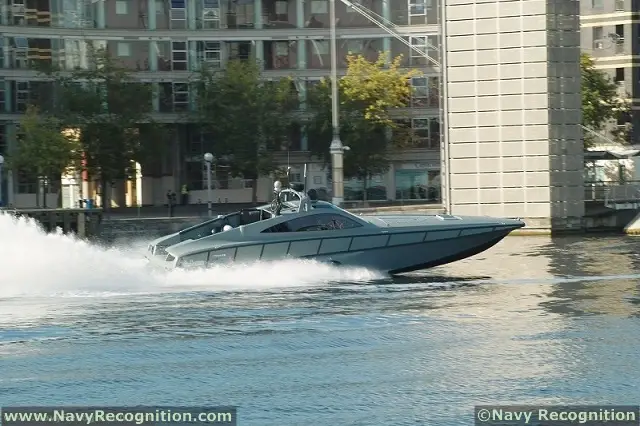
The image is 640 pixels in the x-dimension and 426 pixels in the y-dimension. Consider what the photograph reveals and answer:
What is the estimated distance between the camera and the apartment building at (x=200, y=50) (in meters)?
72.2

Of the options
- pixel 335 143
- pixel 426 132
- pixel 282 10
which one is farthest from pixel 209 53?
pixel 335 143

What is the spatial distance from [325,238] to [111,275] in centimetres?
442

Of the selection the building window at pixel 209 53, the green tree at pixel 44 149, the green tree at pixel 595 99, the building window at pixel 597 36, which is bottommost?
the green tree at pixel 44 149

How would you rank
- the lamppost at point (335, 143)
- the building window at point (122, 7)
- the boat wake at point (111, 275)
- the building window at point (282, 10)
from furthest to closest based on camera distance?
the building window at point (282, 10)
the building window at point (122, 7)
the lamppost at point (335, 143)
the boat wake at point (111, 275)

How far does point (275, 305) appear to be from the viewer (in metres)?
22.8

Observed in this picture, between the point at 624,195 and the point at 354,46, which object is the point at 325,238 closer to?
the point at 624,195

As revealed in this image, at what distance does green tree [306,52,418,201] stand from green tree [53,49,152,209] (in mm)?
9569

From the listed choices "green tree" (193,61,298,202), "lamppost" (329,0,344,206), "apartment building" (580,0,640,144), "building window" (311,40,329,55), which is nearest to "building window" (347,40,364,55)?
"building window" (311,40,329,55)

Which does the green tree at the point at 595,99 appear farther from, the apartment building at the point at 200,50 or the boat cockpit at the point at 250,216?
the boat cockpit at the point at 250,216

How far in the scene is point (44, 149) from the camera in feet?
214

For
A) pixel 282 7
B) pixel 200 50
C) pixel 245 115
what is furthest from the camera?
pixel 282 7

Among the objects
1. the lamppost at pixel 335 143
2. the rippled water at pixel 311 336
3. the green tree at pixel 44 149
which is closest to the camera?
the rippled water at pixel 311 336

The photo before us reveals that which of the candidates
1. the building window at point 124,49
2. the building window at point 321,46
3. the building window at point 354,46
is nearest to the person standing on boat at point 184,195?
the building window at point 124,49

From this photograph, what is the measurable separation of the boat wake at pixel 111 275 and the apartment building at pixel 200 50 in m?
45.9
